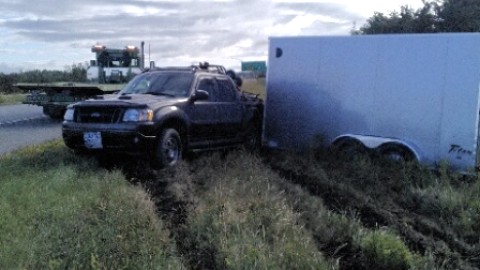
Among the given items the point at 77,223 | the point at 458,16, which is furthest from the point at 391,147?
the point at 458,16

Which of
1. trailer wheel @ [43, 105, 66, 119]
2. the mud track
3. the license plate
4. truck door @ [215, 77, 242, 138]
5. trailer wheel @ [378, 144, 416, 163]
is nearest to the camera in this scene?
the mud track

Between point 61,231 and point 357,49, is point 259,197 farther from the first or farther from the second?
point 357,49

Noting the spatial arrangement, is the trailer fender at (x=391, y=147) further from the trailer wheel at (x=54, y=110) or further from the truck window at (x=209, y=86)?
the trailer wheel at (x=54, y=110)

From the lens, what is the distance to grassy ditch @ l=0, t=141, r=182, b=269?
16.9 ft

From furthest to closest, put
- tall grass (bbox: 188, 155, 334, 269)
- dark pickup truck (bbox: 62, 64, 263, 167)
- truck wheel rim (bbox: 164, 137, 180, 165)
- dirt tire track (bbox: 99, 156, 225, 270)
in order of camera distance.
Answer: truck wheel rim (bbox: 164, 137, 180, 165) → dark pickup truck (bbox: 62, 64, 263, 167) → dirt tire track (bbox: 99, 156, 225, 270) → tall grass (bbox: 188, 155, 334, 269)

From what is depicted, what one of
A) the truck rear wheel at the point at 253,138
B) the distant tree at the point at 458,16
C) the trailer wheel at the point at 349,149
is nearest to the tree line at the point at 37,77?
the distant tree at the point at 458,16

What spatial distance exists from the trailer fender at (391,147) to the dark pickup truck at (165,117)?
262 cm

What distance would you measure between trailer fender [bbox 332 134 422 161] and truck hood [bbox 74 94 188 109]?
3.59m

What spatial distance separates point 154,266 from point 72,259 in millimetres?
784

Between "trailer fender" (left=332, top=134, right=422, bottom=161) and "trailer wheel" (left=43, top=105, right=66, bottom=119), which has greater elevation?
"trailer fender" (left=332, top=134, right=422, bottom=161)

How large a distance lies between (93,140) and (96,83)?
1249 centimetres

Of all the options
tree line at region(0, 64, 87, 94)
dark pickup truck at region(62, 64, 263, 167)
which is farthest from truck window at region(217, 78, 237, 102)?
tree line at region(0, 64, 87, 94)

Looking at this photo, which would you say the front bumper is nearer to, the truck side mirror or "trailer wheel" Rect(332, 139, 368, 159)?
the truck side mirror

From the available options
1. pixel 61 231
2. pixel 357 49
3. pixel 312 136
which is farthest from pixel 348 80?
pixel 61 231
